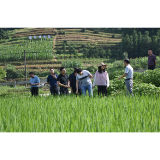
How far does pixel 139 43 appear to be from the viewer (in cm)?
1756

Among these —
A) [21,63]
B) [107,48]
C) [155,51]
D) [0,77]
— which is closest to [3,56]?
[21,63]

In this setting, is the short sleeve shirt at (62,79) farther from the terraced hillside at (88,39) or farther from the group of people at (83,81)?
the terraced hillside at (88,39)

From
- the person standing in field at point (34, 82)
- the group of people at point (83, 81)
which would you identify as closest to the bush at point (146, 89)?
the group of people at point (83, 81)

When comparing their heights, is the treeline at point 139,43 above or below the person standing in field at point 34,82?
above

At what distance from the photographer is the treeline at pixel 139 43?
54.9ft

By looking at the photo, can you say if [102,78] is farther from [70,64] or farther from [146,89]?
[70,64]

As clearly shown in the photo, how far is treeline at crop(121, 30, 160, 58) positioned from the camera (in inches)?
659

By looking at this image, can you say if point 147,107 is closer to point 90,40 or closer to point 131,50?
point 131,50

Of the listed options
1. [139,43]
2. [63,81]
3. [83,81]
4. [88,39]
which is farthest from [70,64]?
[83,81]

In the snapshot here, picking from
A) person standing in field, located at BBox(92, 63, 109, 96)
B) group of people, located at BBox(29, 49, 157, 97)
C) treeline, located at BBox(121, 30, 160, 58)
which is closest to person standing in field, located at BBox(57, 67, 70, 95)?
group of people, located at BBox(29, 49, 157, 97)

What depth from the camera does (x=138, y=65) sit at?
17016 millimetres

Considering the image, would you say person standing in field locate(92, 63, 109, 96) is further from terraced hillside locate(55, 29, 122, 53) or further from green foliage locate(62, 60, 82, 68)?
terraced hillside locate(55, 29, 122, 53)

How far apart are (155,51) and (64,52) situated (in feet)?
27.2

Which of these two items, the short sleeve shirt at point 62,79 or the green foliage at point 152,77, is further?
the green foliage at point 152,77
